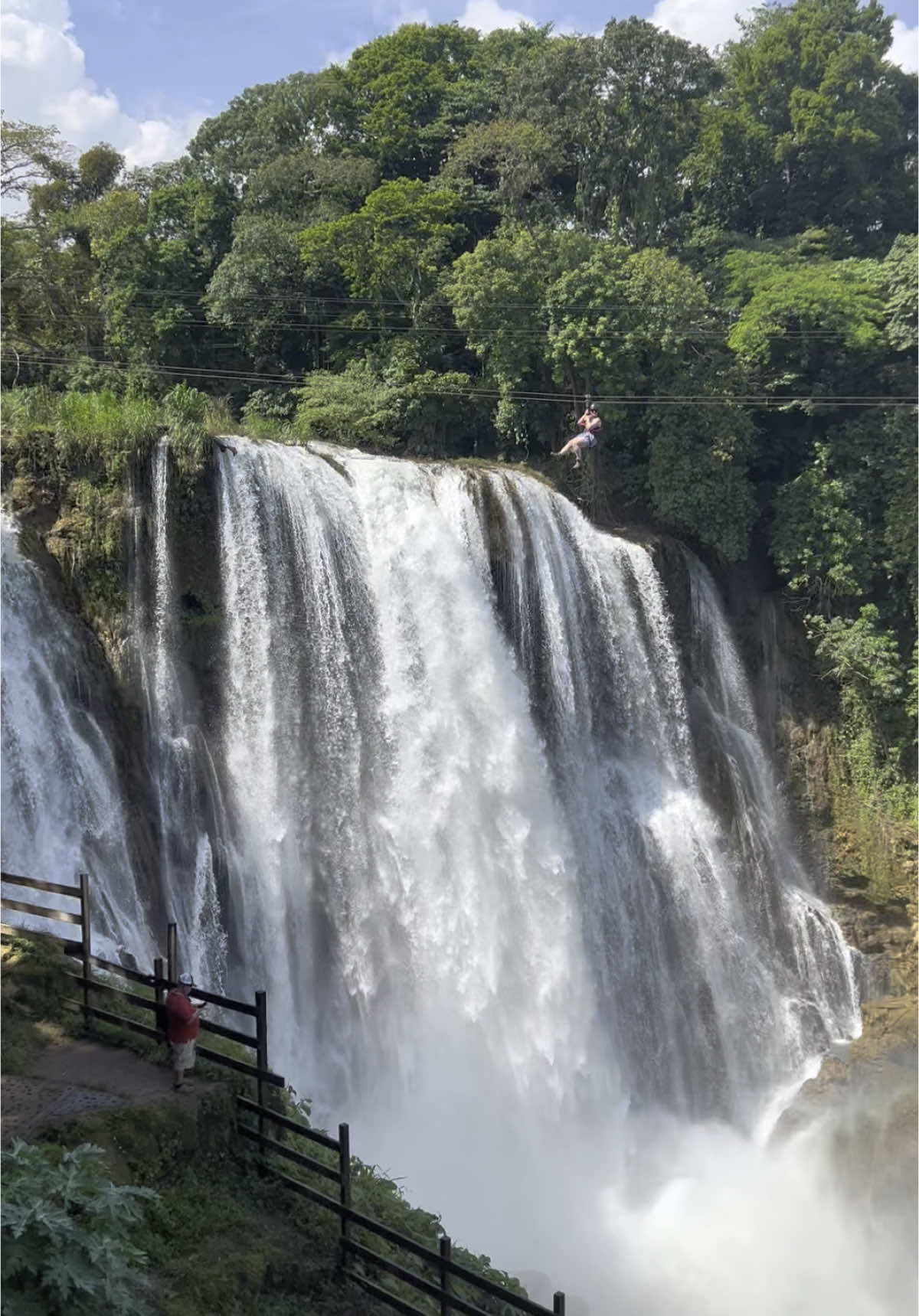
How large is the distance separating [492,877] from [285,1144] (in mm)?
8491

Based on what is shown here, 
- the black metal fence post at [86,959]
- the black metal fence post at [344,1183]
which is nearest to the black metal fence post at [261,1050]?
the black metal fence post at [344,1183]

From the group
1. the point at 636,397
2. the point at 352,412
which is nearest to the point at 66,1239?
the point at 352,412

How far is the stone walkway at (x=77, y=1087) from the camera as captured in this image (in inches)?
262

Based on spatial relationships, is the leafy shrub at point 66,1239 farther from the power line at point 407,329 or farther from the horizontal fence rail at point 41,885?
the power line at point 407,329

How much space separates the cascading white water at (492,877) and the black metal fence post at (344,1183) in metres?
6.68

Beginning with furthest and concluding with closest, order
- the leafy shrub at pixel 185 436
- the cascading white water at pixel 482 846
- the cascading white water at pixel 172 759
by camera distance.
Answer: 1. the leafy shrub at pixel 185 436
2. the cascading white water at pixel 482 846
3. the cascading white water at pixel 172 759

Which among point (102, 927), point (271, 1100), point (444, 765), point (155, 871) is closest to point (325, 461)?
point (444, 765)

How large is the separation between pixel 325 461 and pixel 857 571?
36.8 ft

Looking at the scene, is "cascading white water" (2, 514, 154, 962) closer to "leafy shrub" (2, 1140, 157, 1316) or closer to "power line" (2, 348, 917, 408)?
"leafy shrub" (2, 1140, 157, 1316)

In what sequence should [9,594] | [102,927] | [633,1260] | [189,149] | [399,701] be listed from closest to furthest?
Answer: [102,927]
[9,594]
[633,1260]
[399,701]
[189,149]

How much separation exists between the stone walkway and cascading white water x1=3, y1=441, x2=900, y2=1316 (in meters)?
Answer: 5.74

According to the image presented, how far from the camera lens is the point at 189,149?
2725 cm

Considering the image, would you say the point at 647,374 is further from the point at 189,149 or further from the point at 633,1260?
the point at 633,1260

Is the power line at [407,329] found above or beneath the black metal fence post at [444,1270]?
above
